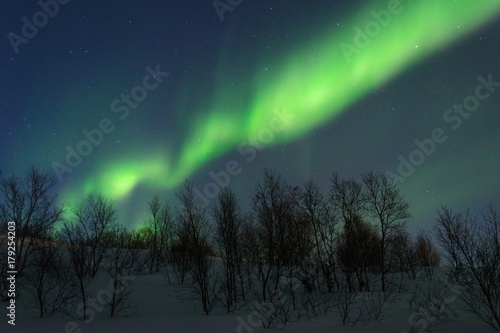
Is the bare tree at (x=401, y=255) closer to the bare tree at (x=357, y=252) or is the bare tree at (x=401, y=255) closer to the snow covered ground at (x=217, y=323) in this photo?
the bare tree at (x=357, y=252)

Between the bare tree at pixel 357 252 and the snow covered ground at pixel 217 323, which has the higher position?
the bare tree at pixel 357 252

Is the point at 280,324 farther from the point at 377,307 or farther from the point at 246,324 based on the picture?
the point at 377,307

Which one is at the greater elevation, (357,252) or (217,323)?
(357,252)

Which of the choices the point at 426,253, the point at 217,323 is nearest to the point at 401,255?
the point at 426,253

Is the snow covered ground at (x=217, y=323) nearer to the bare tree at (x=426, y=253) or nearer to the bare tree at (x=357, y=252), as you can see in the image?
the bare tree at (x=357, y=252)

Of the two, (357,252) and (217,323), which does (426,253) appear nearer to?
(357,252)

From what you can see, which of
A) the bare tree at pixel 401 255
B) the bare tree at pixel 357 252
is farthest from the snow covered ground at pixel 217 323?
the bare tree at pixel 401 255

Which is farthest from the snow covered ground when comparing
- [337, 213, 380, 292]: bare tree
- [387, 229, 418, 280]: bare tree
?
[387, 229, 418, 280]: bare tree

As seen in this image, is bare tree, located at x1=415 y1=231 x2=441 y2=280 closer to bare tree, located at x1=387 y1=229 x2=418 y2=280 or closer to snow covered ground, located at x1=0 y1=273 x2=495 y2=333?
bare tree, located at x1=387 y1=229 x2=418 y2=280

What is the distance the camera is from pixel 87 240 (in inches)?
1203

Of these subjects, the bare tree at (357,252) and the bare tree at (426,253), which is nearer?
the bare tree at (357,252)

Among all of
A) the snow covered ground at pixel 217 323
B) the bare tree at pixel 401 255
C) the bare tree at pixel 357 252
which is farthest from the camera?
the bare tree at pixel 401 255

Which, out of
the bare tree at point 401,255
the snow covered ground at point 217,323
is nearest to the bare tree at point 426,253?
the bare tree at point 401,255

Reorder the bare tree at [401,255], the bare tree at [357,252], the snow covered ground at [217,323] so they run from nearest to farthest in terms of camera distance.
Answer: the snow covered ground at [217,323]
the bare tree at [357,252]
the bare tree at [401,255]
